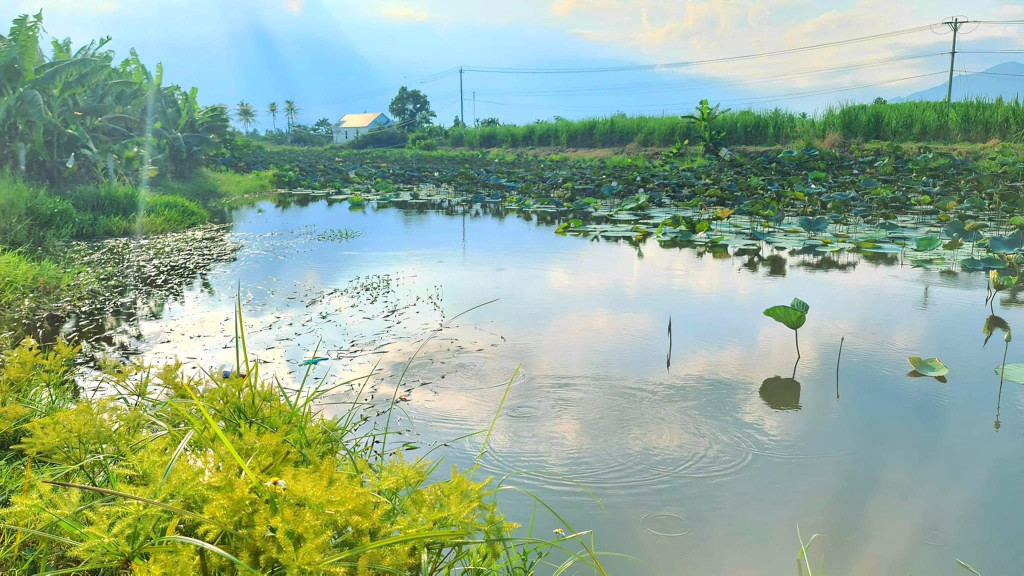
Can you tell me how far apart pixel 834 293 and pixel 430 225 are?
214 inches

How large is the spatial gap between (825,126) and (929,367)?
14.2 metres

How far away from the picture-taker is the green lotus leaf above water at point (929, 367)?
322 centimetres

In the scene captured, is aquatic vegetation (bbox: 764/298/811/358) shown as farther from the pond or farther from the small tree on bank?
the small tree on bank

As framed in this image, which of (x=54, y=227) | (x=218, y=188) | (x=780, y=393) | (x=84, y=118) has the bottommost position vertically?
(x=780, y=393)

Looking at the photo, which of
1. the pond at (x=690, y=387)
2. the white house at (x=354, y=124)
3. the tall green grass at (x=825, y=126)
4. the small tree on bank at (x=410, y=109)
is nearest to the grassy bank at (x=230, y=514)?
the pond at (x=690, y=387)

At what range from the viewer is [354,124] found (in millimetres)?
64688

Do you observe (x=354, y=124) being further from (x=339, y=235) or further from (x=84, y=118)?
(x=339, y=235)

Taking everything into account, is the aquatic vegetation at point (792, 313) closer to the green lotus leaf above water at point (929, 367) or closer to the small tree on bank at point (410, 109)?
the green lotus leaf above water at point (929, 367)

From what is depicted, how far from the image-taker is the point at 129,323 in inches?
170

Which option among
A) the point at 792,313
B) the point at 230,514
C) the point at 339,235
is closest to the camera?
the point at 230,514

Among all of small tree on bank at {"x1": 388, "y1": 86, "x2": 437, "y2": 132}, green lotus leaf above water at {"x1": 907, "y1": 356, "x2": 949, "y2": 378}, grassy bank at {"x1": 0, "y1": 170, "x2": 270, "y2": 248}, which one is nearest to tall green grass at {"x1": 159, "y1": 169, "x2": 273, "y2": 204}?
grassy bank at {"x1": 0, "y1": 170, "x2": 270, "y2": 248}

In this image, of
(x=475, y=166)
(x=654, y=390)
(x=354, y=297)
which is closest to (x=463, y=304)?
(x=354, y=297)

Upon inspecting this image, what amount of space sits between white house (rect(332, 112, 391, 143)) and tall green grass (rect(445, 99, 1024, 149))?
42626mm

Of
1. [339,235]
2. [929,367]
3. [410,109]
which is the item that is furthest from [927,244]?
[410,109]
